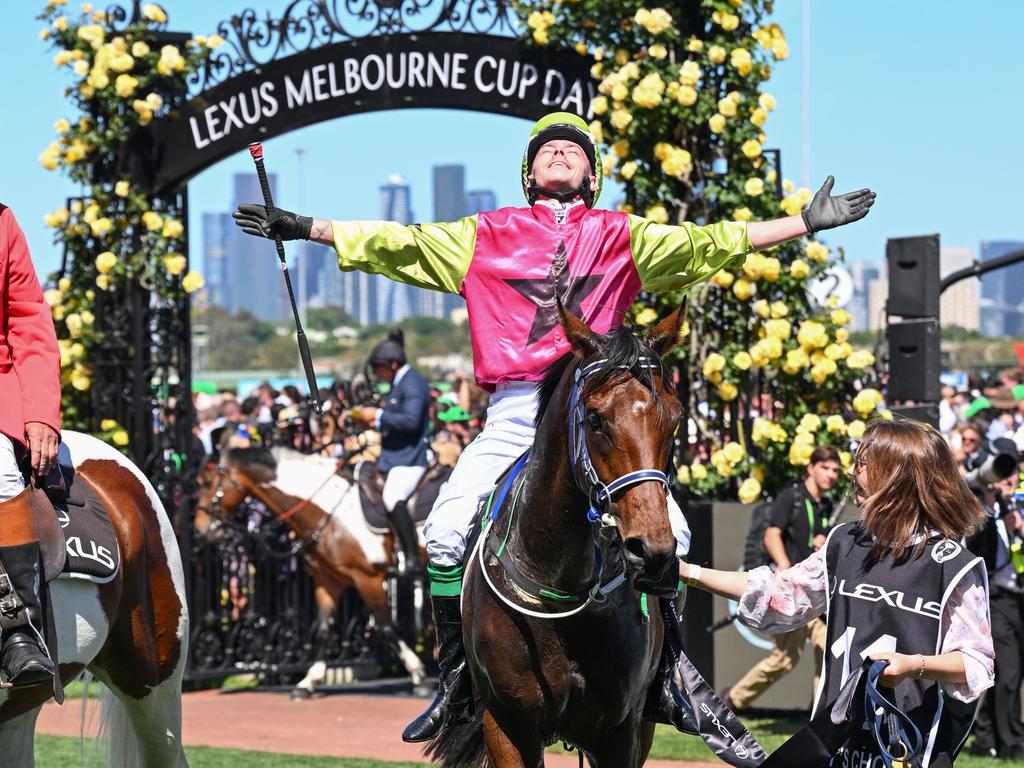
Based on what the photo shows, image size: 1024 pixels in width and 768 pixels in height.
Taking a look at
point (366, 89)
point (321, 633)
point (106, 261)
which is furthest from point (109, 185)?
point (321, 633)

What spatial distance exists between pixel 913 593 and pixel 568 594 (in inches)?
42.6

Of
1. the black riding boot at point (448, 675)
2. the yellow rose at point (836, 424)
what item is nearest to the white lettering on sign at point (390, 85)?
the yellow rose at point (836, 424)

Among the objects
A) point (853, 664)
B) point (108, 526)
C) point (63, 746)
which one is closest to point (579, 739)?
point (853, 664)

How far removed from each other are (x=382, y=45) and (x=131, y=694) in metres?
5.68

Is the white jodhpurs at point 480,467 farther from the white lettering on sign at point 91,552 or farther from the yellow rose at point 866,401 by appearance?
the yellow rose at point 866,401

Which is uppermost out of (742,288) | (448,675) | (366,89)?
(366,89)

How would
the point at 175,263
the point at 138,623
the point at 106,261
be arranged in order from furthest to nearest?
1. the point at 175,263
2. the point at 106,261
3. the point at 138,623

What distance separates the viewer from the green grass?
8758mm

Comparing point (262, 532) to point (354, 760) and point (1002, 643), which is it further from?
point (1002, 643)

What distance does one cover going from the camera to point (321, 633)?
12164 millimetres

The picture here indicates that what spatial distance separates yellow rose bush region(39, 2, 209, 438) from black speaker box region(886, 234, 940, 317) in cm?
491

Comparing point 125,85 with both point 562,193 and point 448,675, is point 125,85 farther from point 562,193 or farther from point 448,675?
point 448,675

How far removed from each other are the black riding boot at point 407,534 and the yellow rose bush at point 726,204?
2547 mm

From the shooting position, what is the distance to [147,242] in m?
11.3
